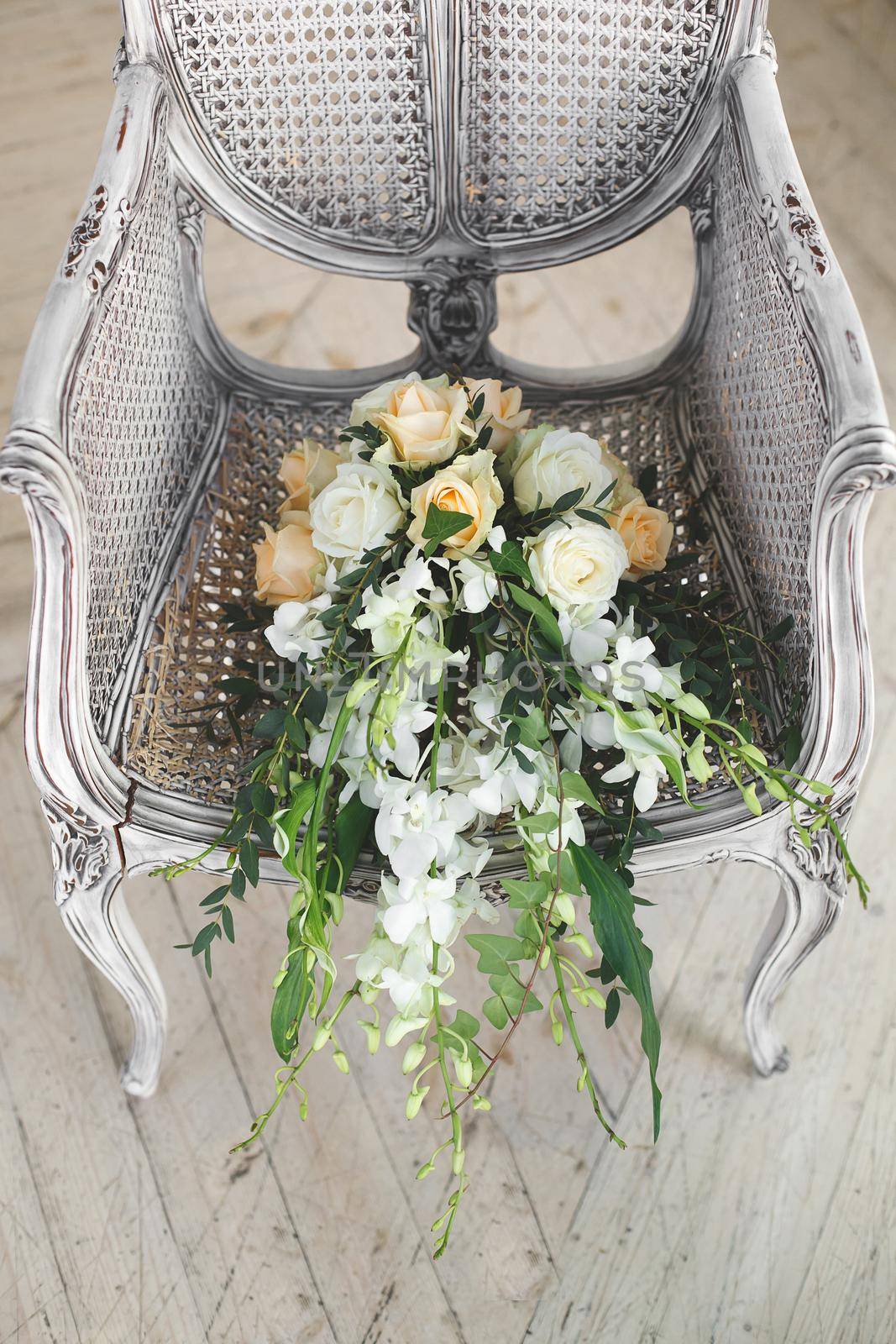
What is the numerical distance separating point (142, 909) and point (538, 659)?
2.48 ft

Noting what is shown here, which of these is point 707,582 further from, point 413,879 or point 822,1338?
point 822,1338

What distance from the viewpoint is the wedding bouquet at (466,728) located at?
0.73 m

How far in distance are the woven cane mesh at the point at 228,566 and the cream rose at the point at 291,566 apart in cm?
10

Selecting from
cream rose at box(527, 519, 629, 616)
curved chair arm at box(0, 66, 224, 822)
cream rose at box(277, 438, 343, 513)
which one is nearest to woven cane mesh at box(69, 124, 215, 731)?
curved chair arm at box(0, 66, 224, 822)

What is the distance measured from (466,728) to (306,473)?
0.27m

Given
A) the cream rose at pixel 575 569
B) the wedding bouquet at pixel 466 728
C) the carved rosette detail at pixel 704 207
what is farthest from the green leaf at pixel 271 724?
the carved rosette detail at pixel 704 207

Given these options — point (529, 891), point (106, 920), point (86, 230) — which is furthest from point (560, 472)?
point (106, 920)

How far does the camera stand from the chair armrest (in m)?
0.76

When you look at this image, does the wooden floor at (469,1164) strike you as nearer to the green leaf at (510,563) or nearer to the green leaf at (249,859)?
the green leaf at (249,859)

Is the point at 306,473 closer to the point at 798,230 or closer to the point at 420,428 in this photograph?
the point at 420,428

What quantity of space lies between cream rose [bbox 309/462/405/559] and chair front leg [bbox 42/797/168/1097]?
29 centimetres

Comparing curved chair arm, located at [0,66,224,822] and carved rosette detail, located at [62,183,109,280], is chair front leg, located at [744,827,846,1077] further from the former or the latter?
carved rosette detail, located at [62,183,109,280]

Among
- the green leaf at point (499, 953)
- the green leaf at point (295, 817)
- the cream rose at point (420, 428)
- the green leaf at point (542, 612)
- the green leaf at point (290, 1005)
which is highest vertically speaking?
the cream rose at point (420, 428)

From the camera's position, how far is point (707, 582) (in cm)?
96
